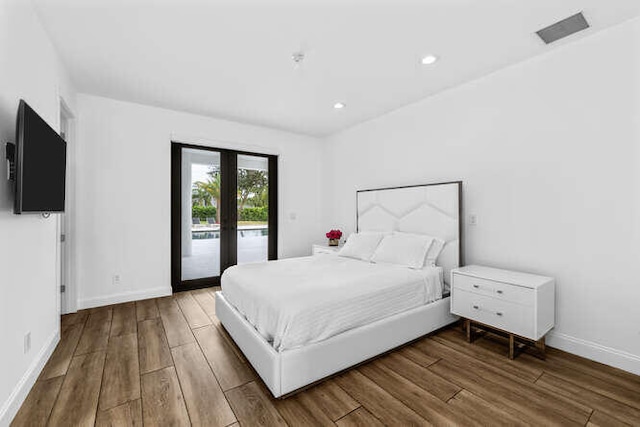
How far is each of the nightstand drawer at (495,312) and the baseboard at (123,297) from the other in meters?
3.60

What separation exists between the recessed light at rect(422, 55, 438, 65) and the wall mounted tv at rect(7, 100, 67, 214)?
2.88m

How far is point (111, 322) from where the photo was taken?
297 cm

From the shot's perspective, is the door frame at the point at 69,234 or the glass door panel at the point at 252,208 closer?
the door frame at the point at 69,234

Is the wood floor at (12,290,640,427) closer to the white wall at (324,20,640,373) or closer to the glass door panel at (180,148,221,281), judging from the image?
the white wall at (324,20,640,373)

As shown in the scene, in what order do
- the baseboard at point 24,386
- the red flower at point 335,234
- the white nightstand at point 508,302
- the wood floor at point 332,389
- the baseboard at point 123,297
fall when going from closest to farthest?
the baseboard at point 24,386 → the wood floor at point 332,389 → the white nightstand at point 508,302 → the baseboard at point 123,297 → the red flower at point 335,234

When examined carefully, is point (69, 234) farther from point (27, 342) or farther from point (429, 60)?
point (429, 60)

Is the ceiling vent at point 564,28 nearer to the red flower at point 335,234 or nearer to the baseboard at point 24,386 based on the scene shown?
the red flower at point 335,234

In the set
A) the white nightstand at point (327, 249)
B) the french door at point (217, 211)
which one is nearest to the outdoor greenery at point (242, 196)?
the french door at point (217, 211)

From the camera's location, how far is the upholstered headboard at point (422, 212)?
304cm

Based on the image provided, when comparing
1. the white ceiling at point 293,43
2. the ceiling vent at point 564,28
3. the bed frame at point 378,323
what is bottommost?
the bed frame at point 378,323

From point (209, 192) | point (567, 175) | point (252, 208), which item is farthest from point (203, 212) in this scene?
point (567, 175)

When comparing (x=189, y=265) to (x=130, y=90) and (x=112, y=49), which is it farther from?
(x=112, y=49)

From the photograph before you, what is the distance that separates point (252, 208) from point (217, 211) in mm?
567

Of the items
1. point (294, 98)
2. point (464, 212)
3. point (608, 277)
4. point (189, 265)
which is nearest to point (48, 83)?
point (294, 98)
